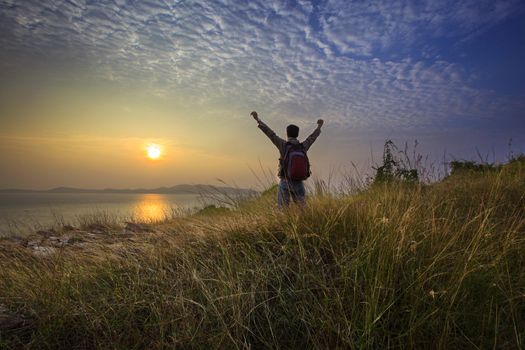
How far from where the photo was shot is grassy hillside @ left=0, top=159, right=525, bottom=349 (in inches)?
92.0

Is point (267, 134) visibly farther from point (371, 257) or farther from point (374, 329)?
point (374, 329)

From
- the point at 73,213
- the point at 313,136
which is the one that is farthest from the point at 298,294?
the point at 73,213

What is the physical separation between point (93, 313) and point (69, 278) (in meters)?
0.83

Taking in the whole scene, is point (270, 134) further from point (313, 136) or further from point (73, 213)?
point (73, 213)

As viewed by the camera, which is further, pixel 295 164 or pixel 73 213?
pixel 73 213

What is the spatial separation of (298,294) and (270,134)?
17.0 feet

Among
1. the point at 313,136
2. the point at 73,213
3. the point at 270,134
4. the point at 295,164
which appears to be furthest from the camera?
the point at 73,213

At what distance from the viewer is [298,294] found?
281cm

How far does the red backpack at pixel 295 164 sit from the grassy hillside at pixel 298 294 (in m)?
2.84

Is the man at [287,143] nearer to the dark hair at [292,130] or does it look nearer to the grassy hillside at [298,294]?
the dark hair at [292,130]

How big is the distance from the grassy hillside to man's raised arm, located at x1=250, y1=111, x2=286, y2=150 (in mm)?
3559

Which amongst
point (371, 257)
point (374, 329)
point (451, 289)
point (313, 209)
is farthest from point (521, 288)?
point (313, 209)

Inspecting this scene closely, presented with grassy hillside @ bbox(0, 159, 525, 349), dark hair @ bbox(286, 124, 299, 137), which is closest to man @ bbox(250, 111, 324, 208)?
dark hair @ bbox(286, 124, 299, 137)

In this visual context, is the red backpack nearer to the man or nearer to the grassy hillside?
the man
